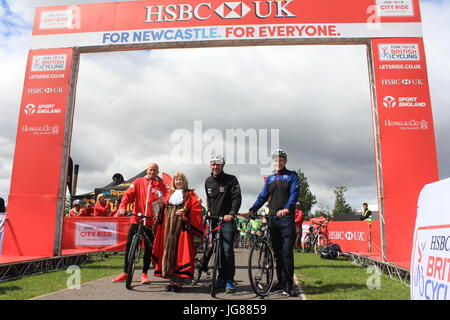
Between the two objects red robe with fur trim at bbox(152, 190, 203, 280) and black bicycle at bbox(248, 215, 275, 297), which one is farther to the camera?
red robe with fur trim at bbox(152, 190, 203, 280)

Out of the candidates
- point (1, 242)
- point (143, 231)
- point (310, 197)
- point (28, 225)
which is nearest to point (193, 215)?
point (143, 231)

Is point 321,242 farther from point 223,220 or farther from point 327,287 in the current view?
point 223,220

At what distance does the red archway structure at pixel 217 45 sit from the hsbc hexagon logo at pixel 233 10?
0.03 m

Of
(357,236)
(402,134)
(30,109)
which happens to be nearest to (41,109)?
(30,109)

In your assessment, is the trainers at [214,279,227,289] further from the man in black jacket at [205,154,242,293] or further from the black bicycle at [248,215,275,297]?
the black bicycle at [248,215,275,297]

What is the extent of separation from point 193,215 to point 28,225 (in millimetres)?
5255

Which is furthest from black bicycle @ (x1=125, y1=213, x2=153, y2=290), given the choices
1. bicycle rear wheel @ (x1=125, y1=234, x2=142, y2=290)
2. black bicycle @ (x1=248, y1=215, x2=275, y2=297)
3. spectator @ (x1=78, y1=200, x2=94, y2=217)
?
spectator @ (x1=78, y1=200, x2=94, y2=217)

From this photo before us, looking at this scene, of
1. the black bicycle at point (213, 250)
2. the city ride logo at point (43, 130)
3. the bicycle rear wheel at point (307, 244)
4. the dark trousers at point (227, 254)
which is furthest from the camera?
the bicycle rear wheel at point (307, 244)

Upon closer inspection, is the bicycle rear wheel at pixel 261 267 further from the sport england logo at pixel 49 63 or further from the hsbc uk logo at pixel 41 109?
the sport england logo at pixel 49 63

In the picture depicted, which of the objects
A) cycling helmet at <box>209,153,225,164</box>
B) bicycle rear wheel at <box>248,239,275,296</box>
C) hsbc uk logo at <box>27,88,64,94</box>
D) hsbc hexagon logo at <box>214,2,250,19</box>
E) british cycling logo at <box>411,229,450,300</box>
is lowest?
bicycle rear wheel at <box>248,239,275,296</box>

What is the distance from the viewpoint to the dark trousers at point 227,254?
495 centimetres

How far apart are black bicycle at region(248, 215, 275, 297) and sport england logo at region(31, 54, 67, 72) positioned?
7.23 m

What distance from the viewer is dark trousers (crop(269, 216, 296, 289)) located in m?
4.86

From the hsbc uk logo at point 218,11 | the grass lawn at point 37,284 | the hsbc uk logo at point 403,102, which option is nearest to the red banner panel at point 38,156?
the grass lawn at point 37,284
